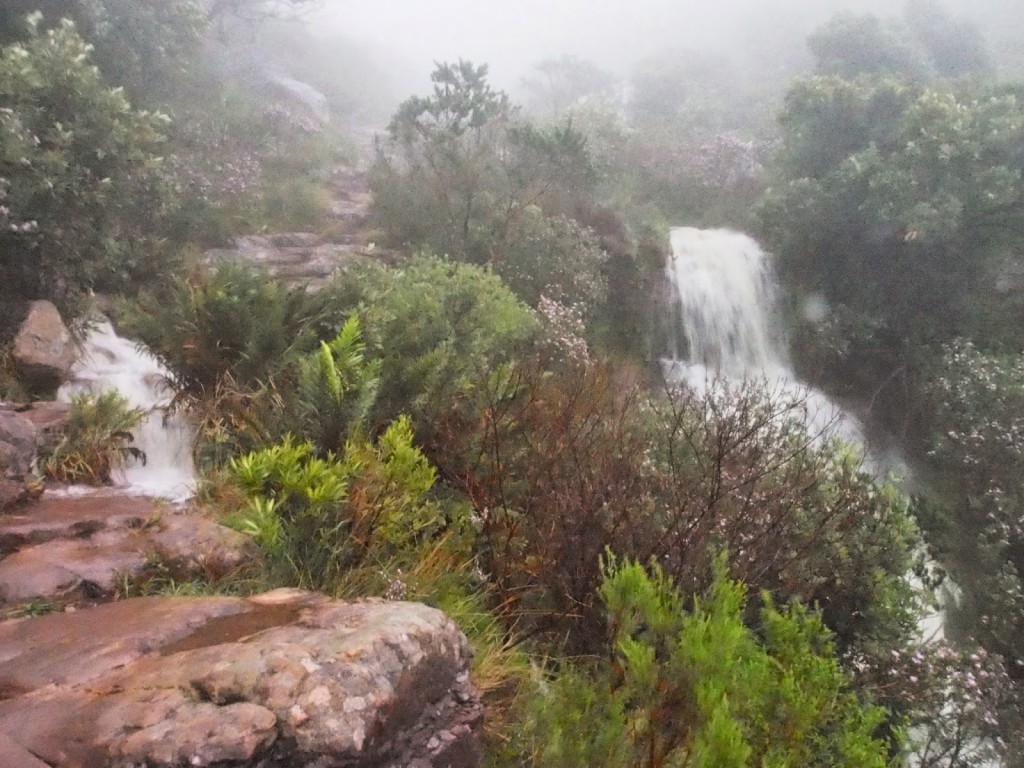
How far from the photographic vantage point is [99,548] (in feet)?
11.1

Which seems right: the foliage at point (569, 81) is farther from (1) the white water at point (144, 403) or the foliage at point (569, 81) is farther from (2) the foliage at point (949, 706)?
(2) the foliage at point (949, 706)

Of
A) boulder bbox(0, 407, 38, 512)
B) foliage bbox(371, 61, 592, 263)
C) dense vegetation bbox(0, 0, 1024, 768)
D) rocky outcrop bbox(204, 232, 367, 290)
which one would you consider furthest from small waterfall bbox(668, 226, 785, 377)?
boulder bbox(0, 407, 38, 512)

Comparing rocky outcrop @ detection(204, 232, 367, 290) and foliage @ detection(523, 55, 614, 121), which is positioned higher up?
foliage @ detection(523, 55, 614, 121)

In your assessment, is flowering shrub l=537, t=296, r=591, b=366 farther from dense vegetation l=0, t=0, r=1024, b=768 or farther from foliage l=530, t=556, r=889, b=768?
foliage l=530, t=556, r=889, b=768

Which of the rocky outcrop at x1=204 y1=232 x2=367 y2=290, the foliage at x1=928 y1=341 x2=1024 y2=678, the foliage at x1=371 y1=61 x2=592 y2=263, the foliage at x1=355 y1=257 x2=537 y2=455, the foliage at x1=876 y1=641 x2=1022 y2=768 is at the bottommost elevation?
the foliage at x1=876 y1=641 x2=1022 y2=768

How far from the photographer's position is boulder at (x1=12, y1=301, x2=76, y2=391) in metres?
5.09

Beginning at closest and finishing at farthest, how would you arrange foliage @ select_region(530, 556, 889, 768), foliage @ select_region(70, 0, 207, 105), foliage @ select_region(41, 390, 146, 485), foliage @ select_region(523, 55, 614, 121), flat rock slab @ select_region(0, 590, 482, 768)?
flat rock slab @ select_region(0, 590, 482, 768) → foliage @ select_region(530, 556, 889, 768) → foliage @ select_region(41, 390, 146, 485) → foliage @ select_region(70, 0, 207, 105) → foliage @ select_region(523, 55, 614, 121)

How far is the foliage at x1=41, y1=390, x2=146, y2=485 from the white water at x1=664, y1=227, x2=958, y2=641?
24.2 ft

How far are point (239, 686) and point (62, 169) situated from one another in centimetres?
574

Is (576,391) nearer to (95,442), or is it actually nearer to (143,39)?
(95,442)

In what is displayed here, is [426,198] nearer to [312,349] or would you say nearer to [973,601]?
[312,349]

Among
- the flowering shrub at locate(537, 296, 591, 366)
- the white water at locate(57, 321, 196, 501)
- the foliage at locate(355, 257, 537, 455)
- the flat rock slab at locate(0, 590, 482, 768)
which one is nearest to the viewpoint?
the flat rock slab at locate(0, 590, 482, 768)

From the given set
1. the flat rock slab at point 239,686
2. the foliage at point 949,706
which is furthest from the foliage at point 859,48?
the flat rock slab at point 239,686

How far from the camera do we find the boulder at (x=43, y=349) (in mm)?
5090
